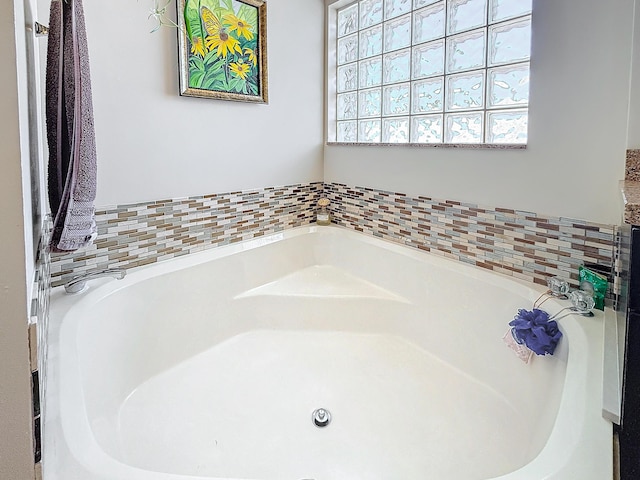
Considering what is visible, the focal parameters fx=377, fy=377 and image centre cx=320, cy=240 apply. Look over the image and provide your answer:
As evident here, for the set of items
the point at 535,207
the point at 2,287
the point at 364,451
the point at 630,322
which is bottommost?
the point at 364,451

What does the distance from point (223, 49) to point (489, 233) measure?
172 centimetres

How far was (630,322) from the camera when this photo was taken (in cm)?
84

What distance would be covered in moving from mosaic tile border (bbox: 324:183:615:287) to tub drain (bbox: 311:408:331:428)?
1056mm

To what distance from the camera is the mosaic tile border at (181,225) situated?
69.1 inches

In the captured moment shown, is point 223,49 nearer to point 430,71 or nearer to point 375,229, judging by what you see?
point 430,71

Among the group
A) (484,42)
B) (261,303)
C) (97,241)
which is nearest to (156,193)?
(97,241)

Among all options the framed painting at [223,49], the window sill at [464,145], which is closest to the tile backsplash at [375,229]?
the window sill at [464,145]

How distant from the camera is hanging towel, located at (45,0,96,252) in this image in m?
1.20

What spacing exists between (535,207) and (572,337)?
619mm

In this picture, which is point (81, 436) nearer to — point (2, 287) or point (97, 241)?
point (2, 287)

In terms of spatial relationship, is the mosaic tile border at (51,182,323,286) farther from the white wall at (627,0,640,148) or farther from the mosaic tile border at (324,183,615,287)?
the white wall at (627,0,640,148)

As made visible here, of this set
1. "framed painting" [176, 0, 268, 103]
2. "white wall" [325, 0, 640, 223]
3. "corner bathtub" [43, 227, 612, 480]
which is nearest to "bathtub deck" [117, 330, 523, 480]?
"corner bathtub" [43, 227, 612, 480]

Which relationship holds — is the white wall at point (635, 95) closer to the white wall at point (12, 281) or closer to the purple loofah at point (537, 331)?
the purple loofah at point (537, 331)

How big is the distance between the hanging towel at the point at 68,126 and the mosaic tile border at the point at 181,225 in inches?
18.3
